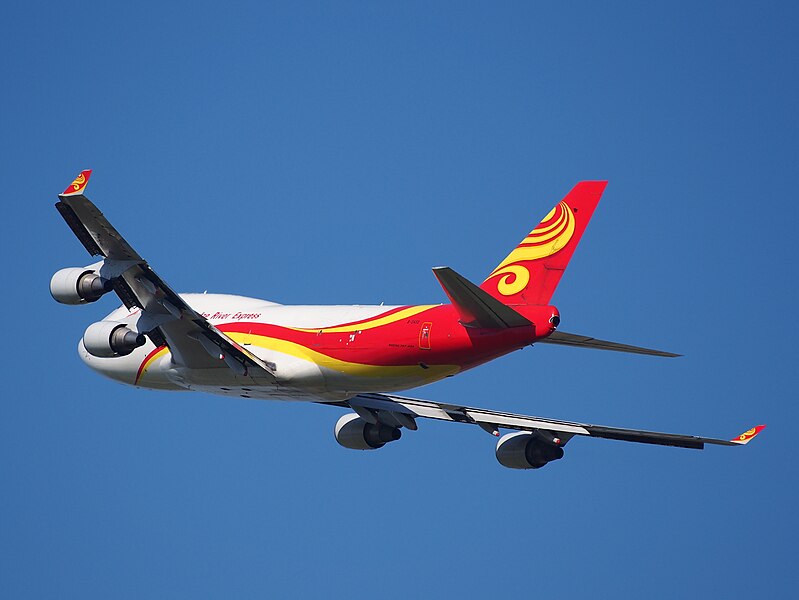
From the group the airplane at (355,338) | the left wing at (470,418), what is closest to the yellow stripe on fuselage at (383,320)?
the airplane at (355,338)

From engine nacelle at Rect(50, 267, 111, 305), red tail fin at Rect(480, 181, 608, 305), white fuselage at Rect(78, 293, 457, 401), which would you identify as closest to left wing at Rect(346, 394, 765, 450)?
white fuselage at Rect(78, 293, 457, 401)

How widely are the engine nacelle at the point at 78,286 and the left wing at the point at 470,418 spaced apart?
31.5 ft

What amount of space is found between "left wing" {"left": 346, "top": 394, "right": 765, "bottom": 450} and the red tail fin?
22.3 ft

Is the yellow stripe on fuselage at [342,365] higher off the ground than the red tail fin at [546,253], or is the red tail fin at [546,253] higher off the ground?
the red tail fin at [546,253]

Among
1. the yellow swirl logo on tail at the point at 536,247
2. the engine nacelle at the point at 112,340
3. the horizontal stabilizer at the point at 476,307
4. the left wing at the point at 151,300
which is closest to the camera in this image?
the horizontal stabilizer at the point at 476,307

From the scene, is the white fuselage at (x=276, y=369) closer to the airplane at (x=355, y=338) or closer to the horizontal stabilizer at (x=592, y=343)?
the airplane at (x=355, y=338)

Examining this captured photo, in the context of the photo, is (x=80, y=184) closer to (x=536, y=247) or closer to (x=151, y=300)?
(x=151, y=300)

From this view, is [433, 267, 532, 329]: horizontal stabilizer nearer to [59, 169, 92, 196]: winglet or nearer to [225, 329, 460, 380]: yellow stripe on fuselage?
[225, 329, 460, 380]: yellow stripe on fuselage

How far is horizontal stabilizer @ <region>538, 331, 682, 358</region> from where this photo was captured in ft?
125

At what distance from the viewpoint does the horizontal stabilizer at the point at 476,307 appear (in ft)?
118

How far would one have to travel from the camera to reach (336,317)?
4184cm

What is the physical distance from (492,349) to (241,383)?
327 inches

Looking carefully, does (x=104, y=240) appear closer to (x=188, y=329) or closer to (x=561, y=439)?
(x=188, y=329)

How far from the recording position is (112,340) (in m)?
42.2
